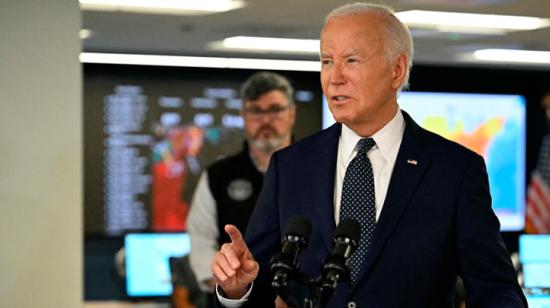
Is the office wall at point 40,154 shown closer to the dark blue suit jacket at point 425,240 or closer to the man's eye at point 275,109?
the man's eye at point 275,109

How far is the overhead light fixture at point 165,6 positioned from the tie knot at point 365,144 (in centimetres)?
510

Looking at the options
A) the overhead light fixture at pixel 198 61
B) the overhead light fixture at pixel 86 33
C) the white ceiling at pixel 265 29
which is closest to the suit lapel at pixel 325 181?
the white ceiling at pixel 265 29

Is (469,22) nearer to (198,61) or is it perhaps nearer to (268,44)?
(268,44)

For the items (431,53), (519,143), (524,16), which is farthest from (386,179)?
(519,143)

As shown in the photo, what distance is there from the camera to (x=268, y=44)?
988cm

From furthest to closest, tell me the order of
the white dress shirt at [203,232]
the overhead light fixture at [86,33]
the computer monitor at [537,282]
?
the overhead light fixture at [86,33] → the white dress shirt at [203,232] → the computer monitor at [537,282]

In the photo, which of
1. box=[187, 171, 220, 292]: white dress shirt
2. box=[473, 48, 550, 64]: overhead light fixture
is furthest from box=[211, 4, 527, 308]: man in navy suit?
box=[473, 48, 550, 64]: overhead light fixture

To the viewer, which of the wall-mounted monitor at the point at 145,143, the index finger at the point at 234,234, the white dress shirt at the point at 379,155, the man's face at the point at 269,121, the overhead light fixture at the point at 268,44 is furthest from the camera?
the wall-mounted monitor at the point at 145,143

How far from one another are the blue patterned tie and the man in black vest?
248 centimetres

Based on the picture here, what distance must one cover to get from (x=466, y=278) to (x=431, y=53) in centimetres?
881

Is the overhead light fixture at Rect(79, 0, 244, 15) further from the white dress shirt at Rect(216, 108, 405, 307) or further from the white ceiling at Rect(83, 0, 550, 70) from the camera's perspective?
the white dress shirt at Rect(216, 108, 405, 307)

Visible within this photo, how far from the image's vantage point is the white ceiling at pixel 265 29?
7.54 m

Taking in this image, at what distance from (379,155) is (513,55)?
29.8ft

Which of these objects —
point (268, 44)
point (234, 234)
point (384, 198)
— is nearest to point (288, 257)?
point (234, 234)
